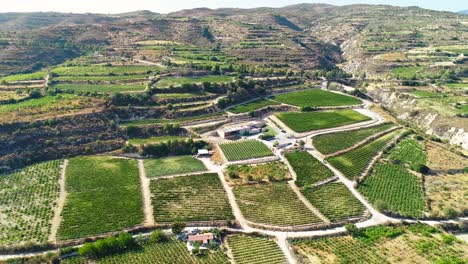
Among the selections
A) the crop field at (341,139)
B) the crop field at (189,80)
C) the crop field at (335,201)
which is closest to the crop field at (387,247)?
the crop field at (335,201)

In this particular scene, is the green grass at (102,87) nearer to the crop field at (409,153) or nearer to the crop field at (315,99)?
the crop field at (315,99)

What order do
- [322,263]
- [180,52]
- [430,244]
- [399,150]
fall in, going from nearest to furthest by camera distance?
[322,263], [430,244], [399,150], [180,52]

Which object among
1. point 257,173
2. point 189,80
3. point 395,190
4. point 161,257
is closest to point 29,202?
point 161,257

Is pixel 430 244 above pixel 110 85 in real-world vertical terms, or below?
below

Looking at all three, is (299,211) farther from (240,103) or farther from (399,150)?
(240,103)

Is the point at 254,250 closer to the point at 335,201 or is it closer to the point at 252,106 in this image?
the point at 335,201

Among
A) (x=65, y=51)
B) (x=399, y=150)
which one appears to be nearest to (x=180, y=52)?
(x=65, y=51)
